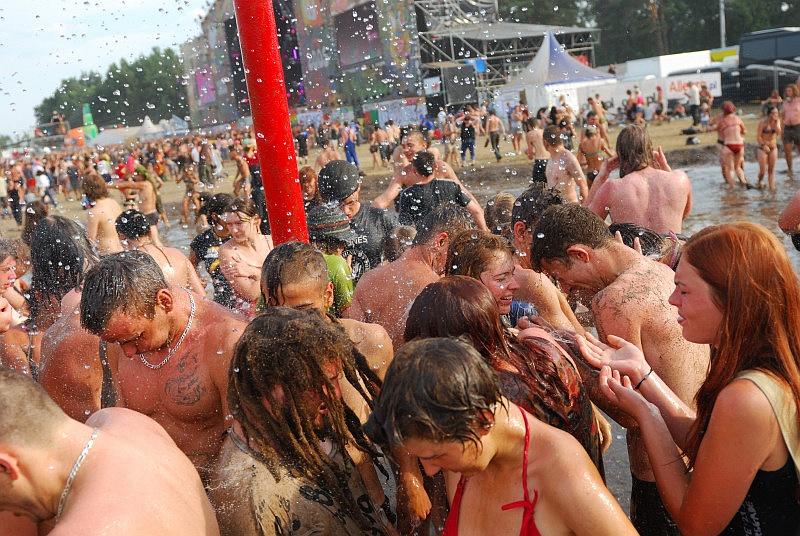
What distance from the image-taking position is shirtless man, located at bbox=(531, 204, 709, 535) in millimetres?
2773

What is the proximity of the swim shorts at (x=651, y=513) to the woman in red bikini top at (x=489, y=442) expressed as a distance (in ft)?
4.76

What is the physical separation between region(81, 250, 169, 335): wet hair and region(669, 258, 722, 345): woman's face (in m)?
1.93

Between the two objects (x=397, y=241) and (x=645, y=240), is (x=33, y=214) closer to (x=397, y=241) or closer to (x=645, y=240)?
(x=397, y=241)

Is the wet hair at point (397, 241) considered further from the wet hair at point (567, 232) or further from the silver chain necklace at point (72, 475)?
the silver chain necklace at point (72, 475)

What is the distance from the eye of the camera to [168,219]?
688 inches

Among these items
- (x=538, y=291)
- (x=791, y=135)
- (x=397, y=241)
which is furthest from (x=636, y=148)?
(x=791, y=135)

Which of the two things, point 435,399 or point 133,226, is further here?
point 133,226

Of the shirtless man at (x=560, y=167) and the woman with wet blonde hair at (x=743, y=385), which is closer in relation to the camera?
the woman with wet blonde hair at (x=743, y=385)

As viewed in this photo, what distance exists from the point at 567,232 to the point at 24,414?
2.15 meters

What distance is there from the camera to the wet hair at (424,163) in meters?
6.27

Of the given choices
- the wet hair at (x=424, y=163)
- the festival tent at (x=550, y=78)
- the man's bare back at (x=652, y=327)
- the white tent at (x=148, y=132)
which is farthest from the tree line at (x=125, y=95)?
the man's bare back at (x=652, y=327)

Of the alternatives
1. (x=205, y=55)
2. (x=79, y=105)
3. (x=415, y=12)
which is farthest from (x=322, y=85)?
(x=79, y=105)

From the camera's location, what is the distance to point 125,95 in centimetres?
8412

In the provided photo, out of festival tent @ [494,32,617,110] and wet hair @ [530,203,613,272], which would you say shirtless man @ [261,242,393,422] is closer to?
wet hair @ [530,203,613,272]
